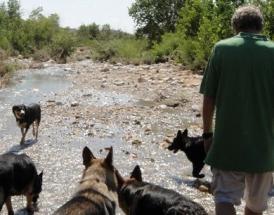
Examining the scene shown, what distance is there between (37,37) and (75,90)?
2807 centimetres

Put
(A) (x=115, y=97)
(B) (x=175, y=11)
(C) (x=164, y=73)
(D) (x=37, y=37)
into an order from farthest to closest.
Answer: (D) (x=37, y=37) < (B) (x=175, y=11) < (C) (x=164, y=73) < (A) (x=115, y=97)

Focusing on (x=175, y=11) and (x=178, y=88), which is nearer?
(x=178, y=88)

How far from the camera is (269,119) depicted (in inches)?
176

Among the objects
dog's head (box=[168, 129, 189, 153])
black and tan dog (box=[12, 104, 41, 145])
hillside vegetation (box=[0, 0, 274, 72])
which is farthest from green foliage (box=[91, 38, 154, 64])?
dog's head (box=[168, 129, 189, 153])

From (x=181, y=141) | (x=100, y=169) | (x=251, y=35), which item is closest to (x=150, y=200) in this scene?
(x=100, y=169)

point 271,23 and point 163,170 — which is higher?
point 271,23

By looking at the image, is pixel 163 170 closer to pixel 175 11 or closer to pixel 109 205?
pixel 109 205

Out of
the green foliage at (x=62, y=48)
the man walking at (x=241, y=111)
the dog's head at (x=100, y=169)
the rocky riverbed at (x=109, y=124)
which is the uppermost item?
the man walking at (x=241, y=111)

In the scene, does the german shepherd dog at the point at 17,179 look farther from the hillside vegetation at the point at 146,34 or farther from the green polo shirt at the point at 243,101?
the hillside vegetation at the point at 146,34

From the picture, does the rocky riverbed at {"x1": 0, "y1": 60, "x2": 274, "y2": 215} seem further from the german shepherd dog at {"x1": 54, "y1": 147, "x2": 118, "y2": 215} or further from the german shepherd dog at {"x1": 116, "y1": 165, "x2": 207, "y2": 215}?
the german shepherd dog at {"x1": 54, "y1": 147, "x2": 118, "y2": 215}

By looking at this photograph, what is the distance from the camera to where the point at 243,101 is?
441cm

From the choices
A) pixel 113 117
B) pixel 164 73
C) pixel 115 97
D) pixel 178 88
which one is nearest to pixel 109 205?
pixel 113 117

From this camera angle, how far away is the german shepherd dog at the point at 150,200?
5.34 m

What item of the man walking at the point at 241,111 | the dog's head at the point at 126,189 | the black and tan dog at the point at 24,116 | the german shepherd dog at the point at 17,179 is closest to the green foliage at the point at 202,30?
the black and tan dog at the point at 24,116
